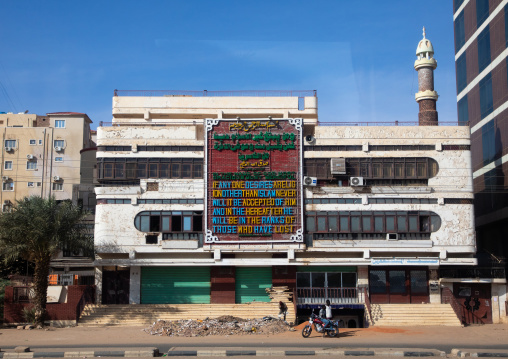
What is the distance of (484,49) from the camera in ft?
174

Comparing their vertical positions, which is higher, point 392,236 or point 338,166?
point 338,166

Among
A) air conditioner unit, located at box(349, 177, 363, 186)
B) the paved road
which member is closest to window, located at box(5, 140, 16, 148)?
the paved road

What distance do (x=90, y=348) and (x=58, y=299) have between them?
14.0m

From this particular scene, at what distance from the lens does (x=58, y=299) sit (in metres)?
39.2

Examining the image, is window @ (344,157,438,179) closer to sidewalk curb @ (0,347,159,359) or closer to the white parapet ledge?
the white parapet ledge

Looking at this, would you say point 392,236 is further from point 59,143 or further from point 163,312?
point 59,143

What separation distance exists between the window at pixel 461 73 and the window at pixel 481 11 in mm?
4627

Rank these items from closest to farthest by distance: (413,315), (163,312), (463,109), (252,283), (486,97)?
(413,315), (163,312), (252,283), (486,97), (463,109)

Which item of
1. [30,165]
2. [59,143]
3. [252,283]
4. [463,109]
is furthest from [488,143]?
[30,165]

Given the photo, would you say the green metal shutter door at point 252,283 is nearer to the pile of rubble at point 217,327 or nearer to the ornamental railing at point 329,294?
the ornamental railing at point 329,294

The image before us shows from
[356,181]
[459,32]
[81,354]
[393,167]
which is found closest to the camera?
[81,354]

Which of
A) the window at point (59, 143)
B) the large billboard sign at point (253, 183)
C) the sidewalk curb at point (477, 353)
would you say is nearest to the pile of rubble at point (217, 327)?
the large billboard sign at point (253, 183)

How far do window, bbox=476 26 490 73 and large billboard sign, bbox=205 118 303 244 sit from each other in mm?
22681

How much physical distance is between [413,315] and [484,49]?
2805 cm
